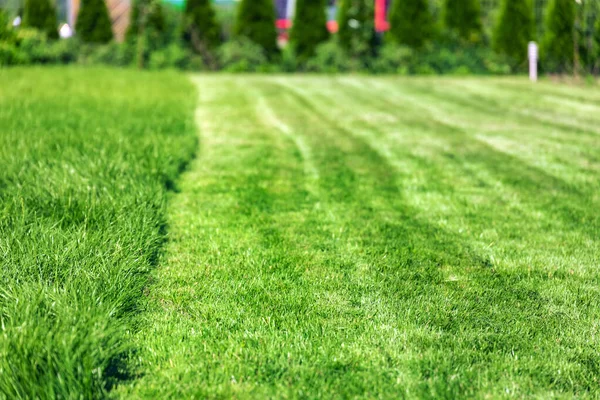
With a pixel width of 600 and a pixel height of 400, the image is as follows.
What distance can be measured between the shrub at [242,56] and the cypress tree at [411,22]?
4.81 metres

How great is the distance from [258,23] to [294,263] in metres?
20.4

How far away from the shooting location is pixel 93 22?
78.4 ft

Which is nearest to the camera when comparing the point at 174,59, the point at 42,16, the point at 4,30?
the point at 4,30

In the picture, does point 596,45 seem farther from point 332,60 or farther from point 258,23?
point 258,23

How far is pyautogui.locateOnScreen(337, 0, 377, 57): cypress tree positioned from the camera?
2208cm

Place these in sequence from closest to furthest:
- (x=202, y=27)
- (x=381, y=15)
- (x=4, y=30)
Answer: (x=4, y=30) < (x=202, y=27) < (x=381, y=15)

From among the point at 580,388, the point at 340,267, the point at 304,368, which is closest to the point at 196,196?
the point at 340,267

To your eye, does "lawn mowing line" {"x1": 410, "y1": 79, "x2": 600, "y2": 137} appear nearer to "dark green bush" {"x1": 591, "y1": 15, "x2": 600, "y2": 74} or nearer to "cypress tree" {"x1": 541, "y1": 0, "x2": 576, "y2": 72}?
"dark green bush" {"x1": 591, "y1": 15, "x2": 600, "y2": 74}

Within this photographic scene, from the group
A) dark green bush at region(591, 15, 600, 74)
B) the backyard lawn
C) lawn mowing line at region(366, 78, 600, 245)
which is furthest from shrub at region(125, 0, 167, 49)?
lawn mowing line at region(366, 78, 600, 245)

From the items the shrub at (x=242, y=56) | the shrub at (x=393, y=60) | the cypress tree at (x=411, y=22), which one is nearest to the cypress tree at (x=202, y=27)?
the shrub at (x=242, y=56)

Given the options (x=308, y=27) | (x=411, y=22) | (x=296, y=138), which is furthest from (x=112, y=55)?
(x=296, y=138)

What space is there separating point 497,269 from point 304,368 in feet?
5.56

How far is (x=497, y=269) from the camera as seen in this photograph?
3.84 meters

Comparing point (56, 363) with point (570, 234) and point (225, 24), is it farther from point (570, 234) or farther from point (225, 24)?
point (225, 24)
